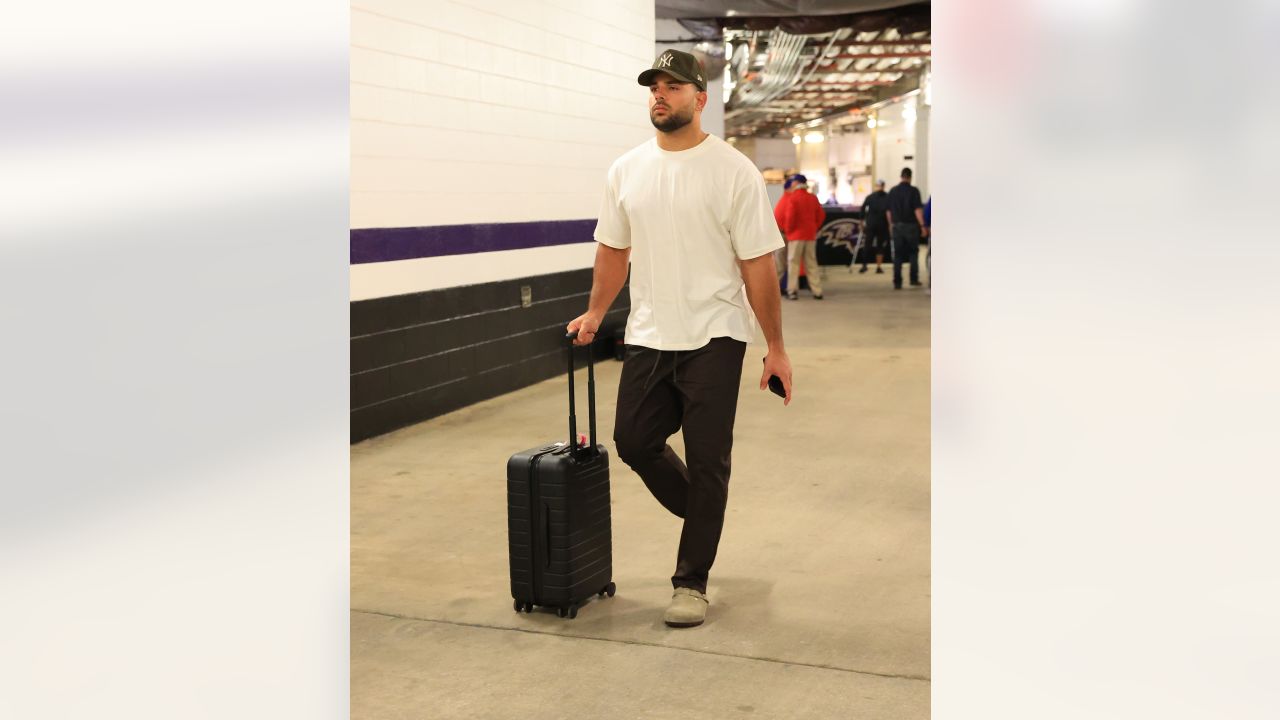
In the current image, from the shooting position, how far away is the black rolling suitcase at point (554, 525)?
388cm

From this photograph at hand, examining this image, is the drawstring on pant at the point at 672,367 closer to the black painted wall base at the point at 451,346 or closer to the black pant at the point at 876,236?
the black painted wall base at the point at 451,346

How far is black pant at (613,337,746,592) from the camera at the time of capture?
12.4 ft

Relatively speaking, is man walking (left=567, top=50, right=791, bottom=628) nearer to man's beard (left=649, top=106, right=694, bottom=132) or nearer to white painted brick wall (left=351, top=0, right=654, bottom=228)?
man's beard (left=649, top=106, right=694, bottom=132)

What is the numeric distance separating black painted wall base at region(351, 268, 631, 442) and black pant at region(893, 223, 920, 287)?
7.53 metres

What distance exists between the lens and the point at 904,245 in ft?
54.3

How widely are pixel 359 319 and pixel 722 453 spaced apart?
346 centimetres

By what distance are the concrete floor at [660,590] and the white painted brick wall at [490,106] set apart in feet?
4.77

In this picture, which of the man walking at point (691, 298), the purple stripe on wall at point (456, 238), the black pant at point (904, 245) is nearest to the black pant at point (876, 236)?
the black pant at point (904, 245)

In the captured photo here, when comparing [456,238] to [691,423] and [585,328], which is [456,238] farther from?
[691,423]

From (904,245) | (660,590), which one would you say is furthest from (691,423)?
(904,245)

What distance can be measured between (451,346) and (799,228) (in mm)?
8377

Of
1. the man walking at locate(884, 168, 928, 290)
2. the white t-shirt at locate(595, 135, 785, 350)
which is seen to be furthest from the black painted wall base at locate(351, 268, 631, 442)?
the man walking at locate(884, 168, 928, 290)
